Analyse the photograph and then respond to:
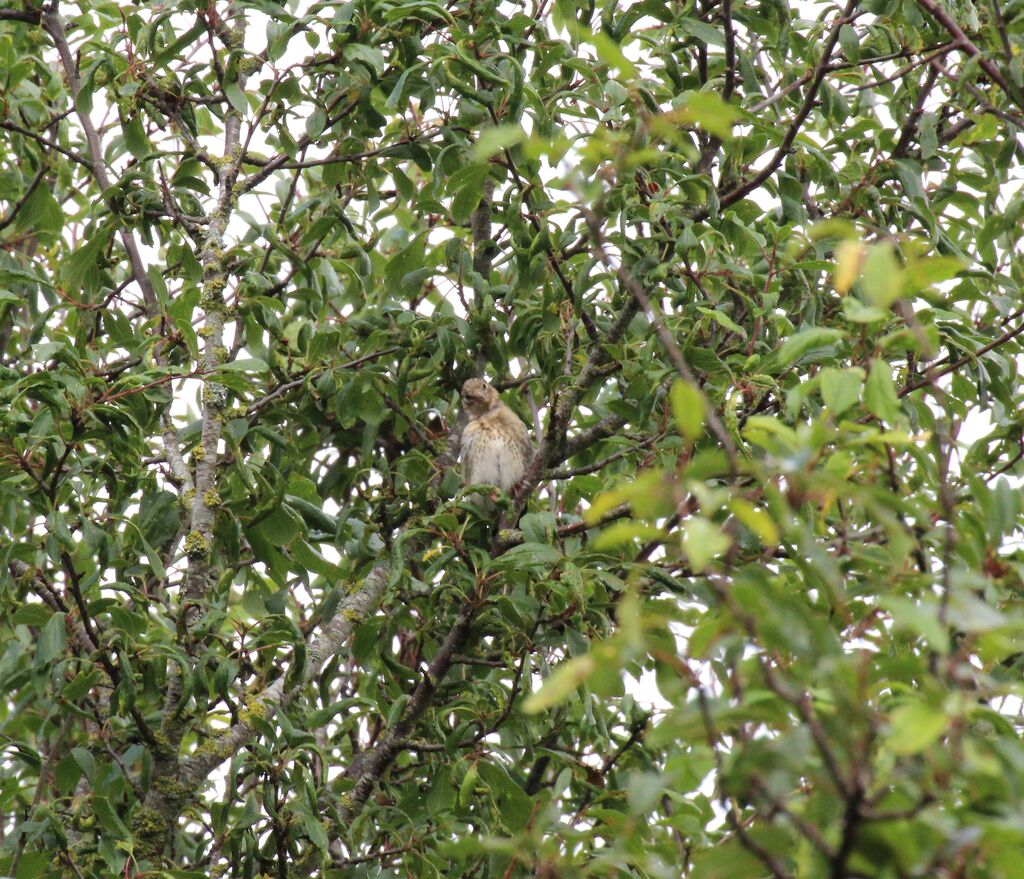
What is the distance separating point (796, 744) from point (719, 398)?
265 cm

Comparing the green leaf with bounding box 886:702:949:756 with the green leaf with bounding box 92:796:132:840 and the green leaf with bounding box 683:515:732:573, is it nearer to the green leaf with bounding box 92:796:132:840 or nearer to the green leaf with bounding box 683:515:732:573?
the green leaf with bounding box 683:515:732:573

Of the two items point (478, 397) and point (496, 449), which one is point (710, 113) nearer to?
point (478, 397)

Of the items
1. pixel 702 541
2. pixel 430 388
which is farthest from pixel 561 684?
pixel 430 388

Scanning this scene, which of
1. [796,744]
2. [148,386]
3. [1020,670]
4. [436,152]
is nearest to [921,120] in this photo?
[436,152]

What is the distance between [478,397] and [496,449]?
1.26 meters

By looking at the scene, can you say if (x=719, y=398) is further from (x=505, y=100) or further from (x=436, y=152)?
(x=436, y=152)

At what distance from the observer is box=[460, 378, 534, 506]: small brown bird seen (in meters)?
7.36

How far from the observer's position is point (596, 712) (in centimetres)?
474

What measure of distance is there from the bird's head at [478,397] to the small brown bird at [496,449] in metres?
0.33

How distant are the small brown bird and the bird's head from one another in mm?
328

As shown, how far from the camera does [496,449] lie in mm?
7633

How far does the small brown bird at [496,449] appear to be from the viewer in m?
7.36

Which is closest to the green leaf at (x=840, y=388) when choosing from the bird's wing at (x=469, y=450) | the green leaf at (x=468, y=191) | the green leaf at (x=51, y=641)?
the green leaf at (x=468, y=191)

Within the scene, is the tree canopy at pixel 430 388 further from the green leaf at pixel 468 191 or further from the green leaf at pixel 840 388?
the green leaf at pixel 840 388
